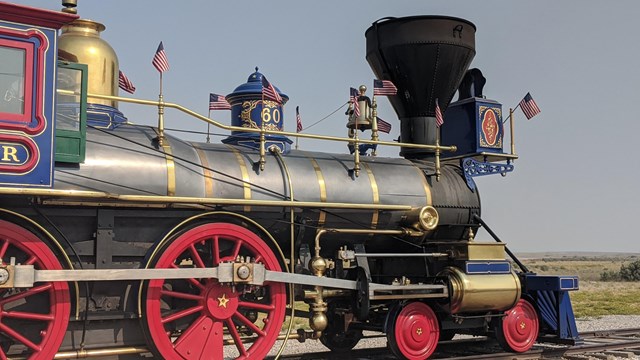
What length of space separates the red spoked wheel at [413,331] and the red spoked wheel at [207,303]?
1.64m

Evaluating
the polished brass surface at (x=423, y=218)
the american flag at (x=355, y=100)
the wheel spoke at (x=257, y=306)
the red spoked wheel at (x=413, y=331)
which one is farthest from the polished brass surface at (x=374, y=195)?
the wheel spoke at (x=257, y=306)

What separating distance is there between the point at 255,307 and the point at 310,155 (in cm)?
219

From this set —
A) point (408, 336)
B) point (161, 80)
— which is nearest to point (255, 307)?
point (408, 336)

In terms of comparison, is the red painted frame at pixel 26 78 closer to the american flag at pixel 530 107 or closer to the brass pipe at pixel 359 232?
the brass pipe at pixel 359 232

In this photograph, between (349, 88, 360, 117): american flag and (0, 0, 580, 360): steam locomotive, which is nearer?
(0, 0, 580, 360): steam locomotive

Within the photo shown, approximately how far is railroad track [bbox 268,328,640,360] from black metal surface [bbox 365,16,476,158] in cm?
300

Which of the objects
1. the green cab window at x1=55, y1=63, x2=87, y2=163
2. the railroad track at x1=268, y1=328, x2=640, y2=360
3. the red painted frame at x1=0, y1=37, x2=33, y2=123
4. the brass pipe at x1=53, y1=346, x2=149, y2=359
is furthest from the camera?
the railroad track at x1=268, y1=328, x2=640, y2=360

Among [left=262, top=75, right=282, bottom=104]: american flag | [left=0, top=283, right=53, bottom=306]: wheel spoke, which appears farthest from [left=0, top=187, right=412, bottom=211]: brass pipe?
[left=262, top=75, right=282, bottom=104]: american flag

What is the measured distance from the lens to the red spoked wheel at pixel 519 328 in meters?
9.16

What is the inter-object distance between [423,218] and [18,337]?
496cm

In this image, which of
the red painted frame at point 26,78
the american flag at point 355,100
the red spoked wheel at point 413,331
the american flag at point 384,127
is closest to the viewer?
the red painted frame at point 26,78

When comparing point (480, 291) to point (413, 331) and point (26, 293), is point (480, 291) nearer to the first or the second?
point (413, 331)

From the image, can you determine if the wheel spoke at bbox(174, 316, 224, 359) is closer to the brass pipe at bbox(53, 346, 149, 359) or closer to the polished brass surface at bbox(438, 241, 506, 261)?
the brass pipe at bbox(53, 346, 149, 359)

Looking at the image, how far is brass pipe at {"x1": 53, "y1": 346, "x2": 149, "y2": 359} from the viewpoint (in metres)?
6.45
